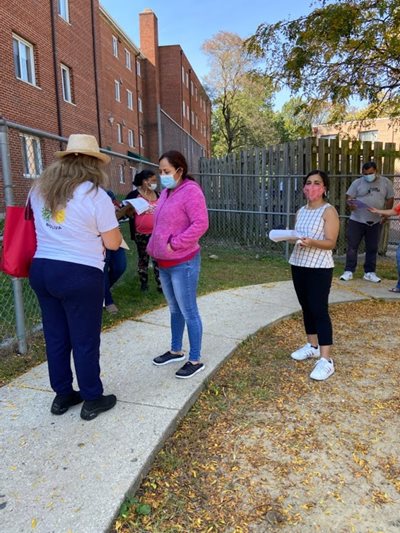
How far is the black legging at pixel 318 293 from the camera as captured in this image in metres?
3.58

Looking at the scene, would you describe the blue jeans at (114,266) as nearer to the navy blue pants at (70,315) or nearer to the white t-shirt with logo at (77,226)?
the navy blue pants at (70,315)

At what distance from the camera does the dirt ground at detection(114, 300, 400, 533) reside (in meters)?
2.10

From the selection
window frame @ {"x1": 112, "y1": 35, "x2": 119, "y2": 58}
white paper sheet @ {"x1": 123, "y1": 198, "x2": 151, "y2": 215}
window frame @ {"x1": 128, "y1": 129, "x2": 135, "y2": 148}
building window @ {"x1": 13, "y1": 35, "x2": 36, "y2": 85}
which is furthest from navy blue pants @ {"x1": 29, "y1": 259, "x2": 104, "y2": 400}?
window frame @ {"x1": 128, "y1": 129, "x2": 135, "y2": 148}

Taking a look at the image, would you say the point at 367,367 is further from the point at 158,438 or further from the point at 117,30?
the point at 117,30

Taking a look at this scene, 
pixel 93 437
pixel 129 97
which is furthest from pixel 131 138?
pixel 93 437

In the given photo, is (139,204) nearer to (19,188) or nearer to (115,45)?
(19,188)

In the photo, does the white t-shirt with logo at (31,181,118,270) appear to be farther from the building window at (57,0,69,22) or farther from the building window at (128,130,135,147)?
the building window at (128,130,135,147)

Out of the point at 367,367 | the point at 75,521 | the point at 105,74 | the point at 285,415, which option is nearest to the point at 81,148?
the point at 75,521

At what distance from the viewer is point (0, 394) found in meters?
3.13

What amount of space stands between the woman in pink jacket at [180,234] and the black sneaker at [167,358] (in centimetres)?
28

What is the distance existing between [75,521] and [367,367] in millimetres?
2882

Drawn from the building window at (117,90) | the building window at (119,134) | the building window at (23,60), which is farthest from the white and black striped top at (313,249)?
the building window at (117,90)

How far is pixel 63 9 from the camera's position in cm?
1758

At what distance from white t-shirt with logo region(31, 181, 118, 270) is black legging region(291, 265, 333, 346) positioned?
1.84 meters
